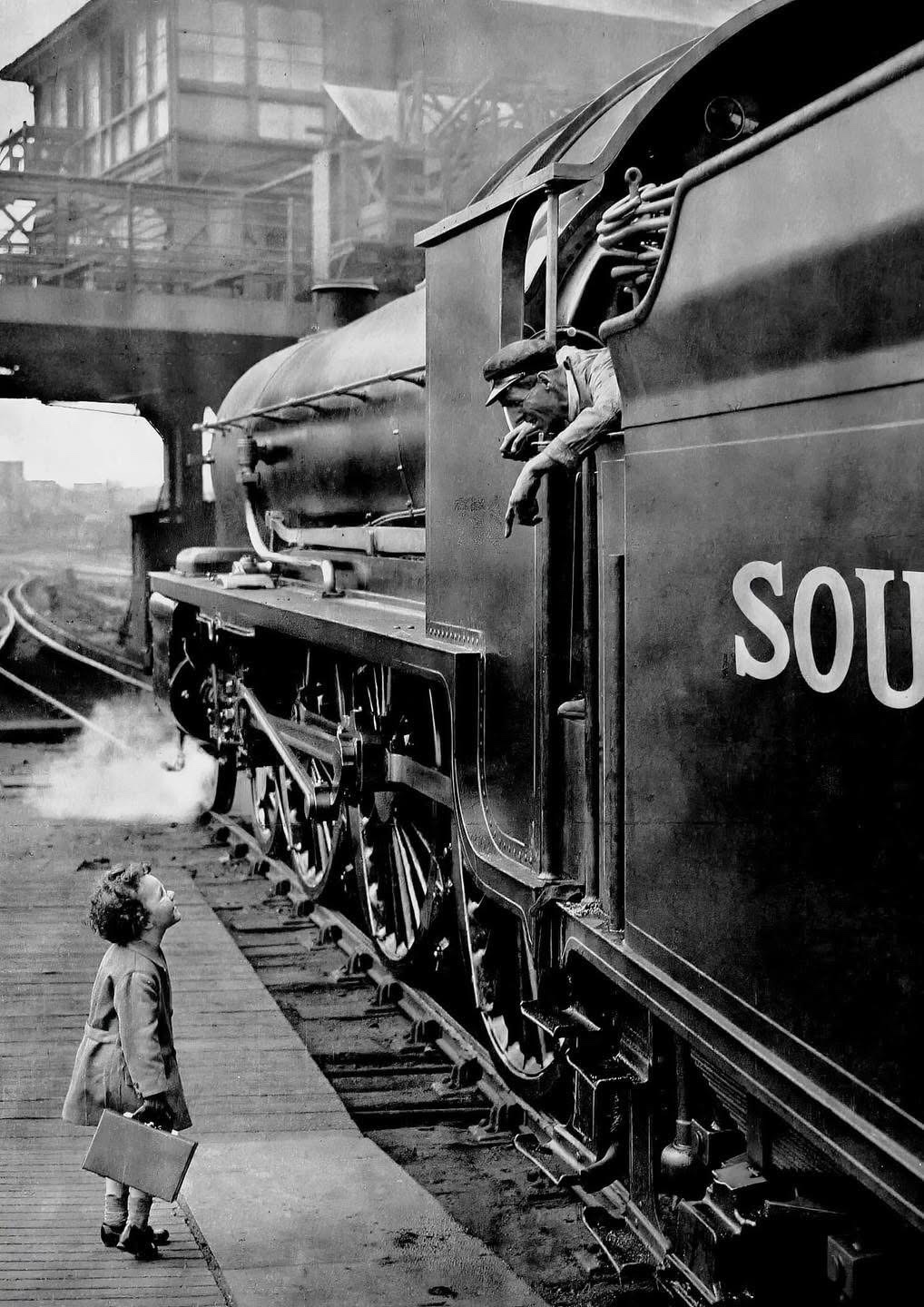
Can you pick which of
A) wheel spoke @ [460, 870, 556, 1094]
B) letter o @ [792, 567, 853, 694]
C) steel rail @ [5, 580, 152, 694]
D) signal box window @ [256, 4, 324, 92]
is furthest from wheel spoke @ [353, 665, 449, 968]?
signal box window @ [256, 4, 324, 92]

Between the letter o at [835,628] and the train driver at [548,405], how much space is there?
904 millimetres

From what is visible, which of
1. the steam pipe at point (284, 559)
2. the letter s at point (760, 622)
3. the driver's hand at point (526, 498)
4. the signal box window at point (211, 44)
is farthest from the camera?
the signal box window at point (211, 44)

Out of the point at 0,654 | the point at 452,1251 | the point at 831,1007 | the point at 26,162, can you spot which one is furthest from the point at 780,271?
the point at 26,162

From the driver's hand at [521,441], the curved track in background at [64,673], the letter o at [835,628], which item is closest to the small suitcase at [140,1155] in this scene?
the driver's hand at [521,441]

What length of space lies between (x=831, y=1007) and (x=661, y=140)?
6.03 feet

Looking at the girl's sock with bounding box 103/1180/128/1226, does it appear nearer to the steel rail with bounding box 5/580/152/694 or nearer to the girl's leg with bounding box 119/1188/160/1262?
the girl's leg with bounding box 119/1188/160/1262

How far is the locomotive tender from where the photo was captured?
181 cm

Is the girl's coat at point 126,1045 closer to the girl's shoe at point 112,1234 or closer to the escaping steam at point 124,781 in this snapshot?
the girl's shoe at point 112,1234

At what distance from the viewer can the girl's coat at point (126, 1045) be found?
10.4ft

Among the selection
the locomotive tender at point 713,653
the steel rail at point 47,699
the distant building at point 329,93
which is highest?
the distant building at point 329,93

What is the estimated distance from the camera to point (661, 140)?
9.83 ft

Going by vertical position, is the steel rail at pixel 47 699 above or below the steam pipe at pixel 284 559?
below

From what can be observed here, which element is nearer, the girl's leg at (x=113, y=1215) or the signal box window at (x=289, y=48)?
the girl's leg at (x=113, y=1215)

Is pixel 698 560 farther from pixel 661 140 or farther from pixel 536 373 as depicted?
pixel 661 140
